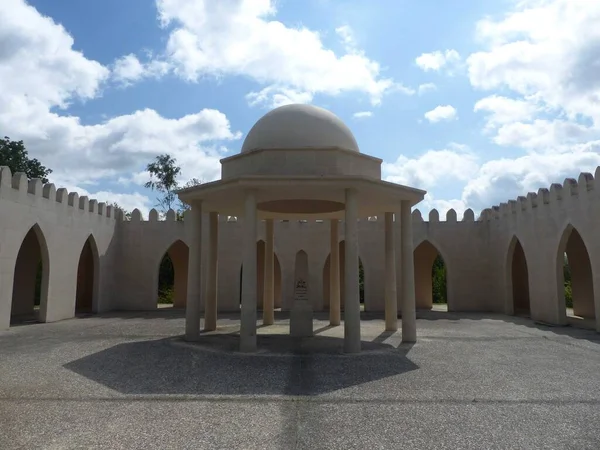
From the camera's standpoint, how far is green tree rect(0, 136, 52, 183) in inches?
1444

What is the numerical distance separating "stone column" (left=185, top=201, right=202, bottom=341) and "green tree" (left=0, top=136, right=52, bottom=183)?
29.7m

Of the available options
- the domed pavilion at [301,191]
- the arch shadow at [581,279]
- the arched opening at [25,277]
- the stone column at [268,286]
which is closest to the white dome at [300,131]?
the domed pavilion at [301,191]

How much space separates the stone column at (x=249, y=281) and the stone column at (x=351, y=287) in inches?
93.0

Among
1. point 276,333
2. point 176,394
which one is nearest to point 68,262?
point 276,333

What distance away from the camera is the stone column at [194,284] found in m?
12.9

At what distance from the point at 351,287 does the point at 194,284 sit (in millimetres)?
5029

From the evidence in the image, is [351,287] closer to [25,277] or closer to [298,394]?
[298,394]

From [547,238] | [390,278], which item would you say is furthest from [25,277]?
[547,238]

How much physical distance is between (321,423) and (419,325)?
12005mm

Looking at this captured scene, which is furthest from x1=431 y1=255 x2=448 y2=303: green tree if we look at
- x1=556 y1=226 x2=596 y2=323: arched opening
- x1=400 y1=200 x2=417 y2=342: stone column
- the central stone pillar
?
the central stone pillar

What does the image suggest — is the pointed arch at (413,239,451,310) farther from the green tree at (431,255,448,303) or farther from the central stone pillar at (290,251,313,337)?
the central stone pillar at (290,251,313,337)

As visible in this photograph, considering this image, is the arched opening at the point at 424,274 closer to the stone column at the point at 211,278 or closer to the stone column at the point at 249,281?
the stone column at the point at 211,278

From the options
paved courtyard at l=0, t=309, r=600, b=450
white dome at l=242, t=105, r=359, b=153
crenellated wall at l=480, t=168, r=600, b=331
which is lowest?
paved courtyard at l=0, t=309, r=600, b=450

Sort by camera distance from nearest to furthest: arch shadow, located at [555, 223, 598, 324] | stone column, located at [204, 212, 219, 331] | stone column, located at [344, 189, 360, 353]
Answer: stone column, located at [344, 189, 360, 353] < stone column, located at [204, 212, 219, 331] < arch shadow, located at [555, 223, 598, 324]
